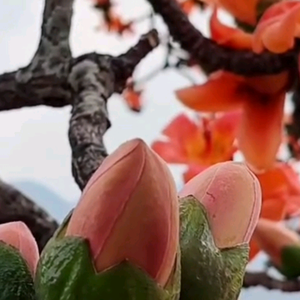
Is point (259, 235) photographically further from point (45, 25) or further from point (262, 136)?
point (45, 25)

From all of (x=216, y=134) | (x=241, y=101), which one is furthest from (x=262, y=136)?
(x=216, y=134)

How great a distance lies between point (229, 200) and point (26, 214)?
0.17 m

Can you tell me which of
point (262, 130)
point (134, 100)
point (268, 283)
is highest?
point (262, 130)

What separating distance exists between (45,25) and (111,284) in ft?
0.95

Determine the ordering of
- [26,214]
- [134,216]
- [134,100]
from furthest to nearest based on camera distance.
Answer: [134,100] < [26,214] < [134,216]

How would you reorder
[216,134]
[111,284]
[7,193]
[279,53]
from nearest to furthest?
[111,284], [7,193], [279,53], [216,134]

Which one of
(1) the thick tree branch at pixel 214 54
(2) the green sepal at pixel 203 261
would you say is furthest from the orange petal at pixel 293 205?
(2) the green sepal at pixel 203 261

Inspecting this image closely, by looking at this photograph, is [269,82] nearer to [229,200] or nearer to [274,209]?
[274,209]

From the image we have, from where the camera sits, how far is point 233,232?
310 millimetres

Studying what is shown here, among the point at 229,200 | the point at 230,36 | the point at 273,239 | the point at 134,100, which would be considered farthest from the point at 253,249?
the point at 134,100

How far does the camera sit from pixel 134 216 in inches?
10.3

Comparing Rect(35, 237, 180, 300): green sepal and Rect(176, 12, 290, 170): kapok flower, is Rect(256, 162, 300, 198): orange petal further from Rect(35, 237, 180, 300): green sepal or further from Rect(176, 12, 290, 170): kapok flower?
Rect(35, 237, 180, 300): green sepal

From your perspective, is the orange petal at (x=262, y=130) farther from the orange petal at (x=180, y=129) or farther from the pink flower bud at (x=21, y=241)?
the pink flower bud at (x=21, y=241)

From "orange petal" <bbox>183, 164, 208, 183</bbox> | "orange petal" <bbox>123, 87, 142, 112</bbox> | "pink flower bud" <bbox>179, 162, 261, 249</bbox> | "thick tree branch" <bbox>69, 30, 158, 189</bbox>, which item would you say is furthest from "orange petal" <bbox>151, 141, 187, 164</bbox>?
"orange petal" <bbox>123, 87, 142, 112</bbox>
